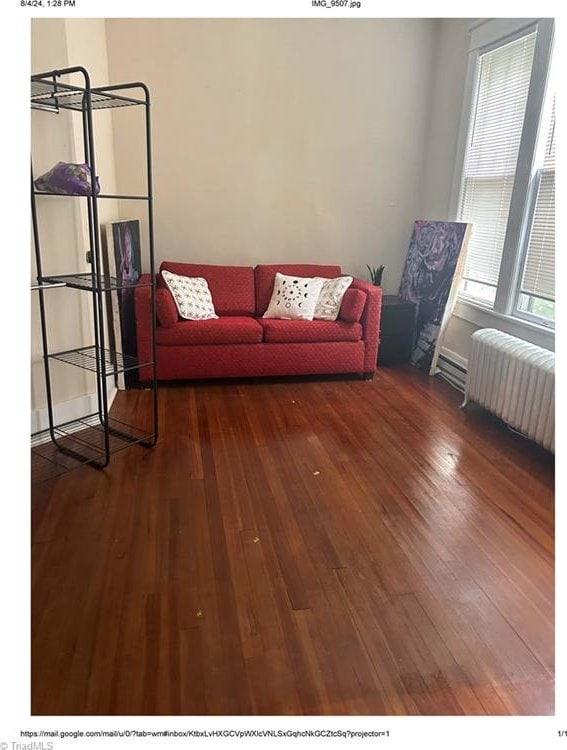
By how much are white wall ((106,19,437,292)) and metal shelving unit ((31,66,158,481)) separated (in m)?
1.41

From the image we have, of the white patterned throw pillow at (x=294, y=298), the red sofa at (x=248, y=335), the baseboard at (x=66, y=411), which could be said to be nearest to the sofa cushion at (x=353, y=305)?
the red sofa at (x=248, y=335)

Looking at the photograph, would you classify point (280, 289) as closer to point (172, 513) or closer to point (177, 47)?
point (177, 47)

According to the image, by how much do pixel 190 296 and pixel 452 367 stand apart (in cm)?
206

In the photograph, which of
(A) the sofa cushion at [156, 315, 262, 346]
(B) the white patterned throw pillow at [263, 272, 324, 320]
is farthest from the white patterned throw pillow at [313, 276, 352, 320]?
(A) the sofa cushion at [156, 315, 262, 346]

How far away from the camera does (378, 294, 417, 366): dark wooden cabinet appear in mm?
4129

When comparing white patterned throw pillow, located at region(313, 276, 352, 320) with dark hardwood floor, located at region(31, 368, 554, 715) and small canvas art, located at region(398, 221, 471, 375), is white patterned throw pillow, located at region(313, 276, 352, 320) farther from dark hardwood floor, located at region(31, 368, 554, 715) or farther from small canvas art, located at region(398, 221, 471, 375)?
dark hardwood floor, located at region(31, 368, 554, 715)

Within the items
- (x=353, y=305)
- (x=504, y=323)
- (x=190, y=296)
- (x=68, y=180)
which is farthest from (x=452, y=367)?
(x=68, y=180)

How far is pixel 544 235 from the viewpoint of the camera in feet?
10.1

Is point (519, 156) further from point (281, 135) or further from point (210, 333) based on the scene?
point (210, 333)

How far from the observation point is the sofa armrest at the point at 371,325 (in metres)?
3.81

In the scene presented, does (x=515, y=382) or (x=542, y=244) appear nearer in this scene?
(x=515, y=382)

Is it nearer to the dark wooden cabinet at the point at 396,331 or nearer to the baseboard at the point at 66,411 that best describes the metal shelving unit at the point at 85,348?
the baseboard at the point at 66,411

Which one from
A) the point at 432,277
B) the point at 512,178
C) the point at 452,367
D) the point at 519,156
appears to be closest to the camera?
the point at 519,156
